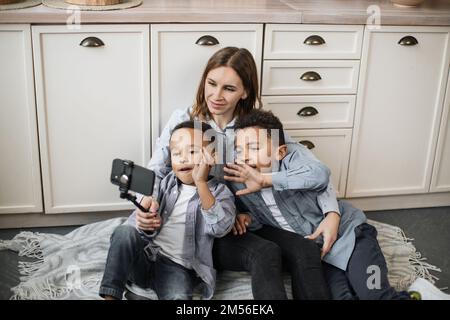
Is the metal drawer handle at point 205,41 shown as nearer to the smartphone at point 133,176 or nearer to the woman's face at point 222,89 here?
the woman's face at point 222,89

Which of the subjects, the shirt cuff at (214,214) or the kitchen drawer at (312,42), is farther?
the kitchen drawer at (312,42)

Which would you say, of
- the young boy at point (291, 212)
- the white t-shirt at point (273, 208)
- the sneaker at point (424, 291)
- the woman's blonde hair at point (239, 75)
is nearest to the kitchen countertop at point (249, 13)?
the woman's blonde hair at point (239, 75)

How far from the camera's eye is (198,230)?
6.59ft

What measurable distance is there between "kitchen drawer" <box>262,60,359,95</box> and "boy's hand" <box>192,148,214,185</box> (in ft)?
1.75

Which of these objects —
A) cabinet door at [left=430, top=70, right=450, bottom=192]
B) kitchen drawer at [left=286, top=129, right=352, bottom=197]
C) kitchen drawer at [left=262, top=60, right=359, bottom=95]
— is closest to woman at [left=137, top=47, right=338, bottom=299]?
kitchen drawer at [left=262, top=60, right=359, bottom=95]

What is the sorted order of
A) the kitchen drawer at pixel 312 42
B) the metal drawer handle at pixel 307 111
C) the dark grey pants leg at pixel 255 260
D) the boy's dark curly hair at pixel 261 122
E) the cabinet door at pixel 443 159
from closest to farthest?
the dark grey pants leg at pixel 255 260
the boy's dark curly hair at pixel 261 122
the kitchen drawer at pixel 312 42
the metal drawer handle at pixel 307 111
the cabinet door at pixel 443 159

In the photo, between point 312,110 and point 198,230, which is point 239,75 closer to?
point 312,110

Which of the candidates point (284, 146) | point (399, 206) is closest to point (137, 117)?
point (284, 146)

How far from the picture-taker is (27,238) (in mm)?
2307

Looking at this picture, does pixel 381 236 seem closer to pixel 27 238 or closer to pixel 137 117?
pixel 137 117

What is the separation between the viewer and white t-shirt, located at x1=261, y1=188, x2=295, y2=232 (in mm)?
2094

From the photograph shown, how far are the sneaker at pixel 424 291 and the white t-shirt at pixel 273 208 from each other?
43 centimetres

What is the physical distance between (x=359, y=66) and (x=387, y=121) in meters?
0.27

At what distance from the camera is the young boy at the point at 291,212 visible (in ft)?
6.41
